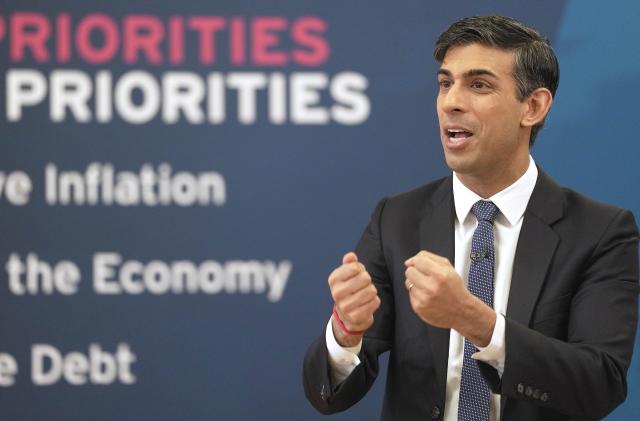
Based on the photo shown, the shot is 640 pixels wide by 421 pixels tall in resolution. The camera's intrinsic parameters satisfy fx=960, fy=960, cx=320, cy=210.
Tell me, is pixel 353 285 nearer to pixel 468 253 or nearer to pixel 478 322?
pixel 478 322

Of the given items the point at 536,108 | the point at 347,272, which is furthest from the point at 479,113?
→ the point at 347,272

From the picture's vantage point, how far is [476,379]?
6.32 ft

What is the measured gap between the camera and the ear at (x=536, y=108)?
2.11 meters

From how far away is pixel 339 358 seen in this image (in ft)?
6.32

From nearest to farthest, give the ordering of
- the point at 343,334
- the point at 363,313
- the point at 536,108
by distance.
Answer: the point at 363,313, the point at 343,334, the point at 536,108

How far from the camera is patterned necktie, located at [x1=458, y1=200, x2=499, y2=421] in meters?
1.91

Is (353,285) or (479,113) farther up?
(479,113)

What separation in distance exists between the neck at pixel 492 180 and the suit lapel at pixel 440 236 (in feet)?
0.19

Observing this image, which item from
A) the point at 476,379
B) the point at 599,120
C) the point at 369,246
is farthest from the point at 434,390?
the point at 599,120

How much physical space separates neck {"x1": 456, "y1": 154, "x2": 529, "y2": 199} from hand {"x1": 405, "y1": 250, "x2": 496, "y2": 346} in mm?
391

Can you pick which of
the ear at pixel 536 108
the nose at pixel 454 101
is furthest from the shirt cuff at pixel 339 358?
the ear at pixel 536 108

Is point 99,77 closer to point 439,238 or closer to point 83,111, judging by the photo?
point 83,111

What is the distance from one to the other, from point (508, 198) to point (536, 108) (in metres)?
0.23

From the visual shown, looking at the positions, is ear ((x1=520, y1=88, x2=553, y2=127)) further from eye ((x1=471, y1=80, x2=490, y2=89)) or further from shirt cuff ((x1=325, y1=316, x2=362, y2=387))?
shirt cuff ((x1=325, y1=316, x2=362, y2=387))
